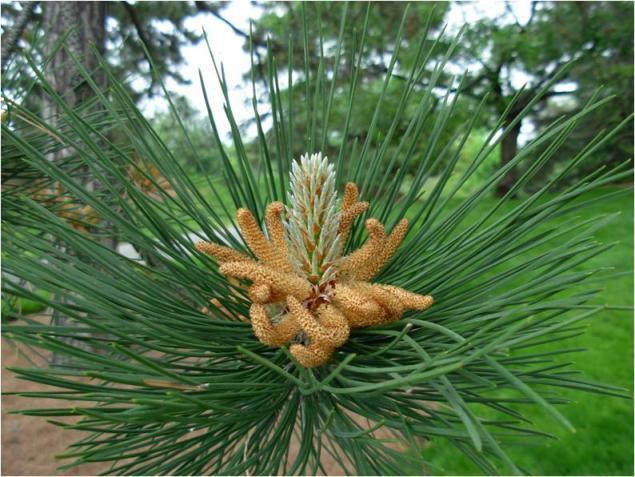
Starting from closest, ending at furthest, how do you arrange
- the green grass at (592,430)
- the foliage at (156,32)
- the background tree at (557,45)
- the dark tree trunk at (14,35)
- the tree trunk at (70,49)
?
the dark tree trunk at (14,35) → the tree trunk at (70,49) → the green grass at (592,430) → the foliage at (156,32) → the background tree at (557,45)

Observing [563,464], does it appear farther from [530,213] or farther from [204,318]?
[204,318]

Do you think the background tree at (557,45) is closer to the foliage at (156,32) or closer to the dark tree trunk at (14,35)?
the foliage at (156,32)

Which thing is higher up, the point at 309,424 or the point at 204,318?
the point at 204,318

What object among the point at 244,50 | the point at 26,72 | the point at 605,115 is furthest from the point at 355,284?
the point at 605,115

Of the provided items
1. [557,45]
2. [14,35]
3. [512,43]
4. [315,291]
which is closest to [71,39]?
[14,35]

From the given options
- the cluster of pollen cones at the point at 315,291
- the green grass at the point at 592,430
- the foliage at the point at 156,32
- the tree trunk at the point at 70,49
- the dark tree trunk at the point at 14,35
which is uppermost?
the foliage at the point at 156,32

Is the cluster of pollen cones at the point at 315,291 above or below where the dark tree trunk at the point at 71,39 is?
below

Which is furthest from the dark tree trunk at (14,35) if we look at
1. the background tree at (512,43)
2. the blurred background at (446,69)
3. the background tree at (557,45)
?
the background tree at (557,45)

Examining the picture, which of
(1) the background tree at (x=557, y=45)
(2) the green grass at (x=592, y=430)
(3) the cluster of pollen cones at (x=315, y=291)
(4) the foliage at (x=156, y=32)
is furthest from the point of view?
(1) the background tree at (x=557, y=45)
